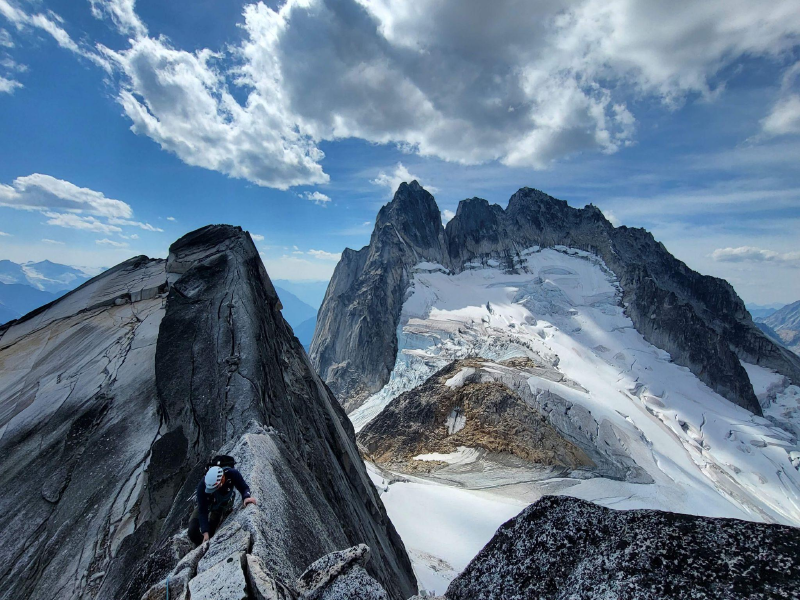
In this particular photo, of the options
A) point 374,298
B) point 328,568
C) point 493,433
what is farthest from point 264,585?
point 374,298

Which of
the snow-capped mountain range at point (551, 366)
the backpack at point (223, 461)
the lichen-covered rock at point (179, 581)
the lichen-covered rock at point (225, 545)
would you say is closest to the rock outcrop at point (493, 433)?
the snow-capped mountain range at point (551, 366)

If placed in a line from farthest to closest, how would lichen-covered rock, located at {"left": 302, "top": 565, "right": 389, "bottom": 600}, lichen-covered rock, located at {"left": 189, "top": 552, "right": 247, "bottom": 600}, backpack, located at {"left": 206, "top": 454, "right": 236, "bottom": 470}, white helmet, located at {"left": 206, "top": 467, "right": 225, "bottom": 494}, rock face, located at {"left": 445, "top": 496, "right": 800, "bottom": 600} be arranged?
backpack, located at {"left": 206, "top": 454, "right": 236, "bottom": 470} → white helmet, located at {"left": 206, "top": 467, "right": 225, "bottom": 494} → lichen-covered rock, located at {"left": 189, "top": 552, "right": 247, "bottom": 600} → lichen-covered rock, located at {"left": 302, "top": 565, "right": 389, "bottom": 600} → rock face, located at {"left": 445, "top": 496, "right": 800, "bottom": 600}

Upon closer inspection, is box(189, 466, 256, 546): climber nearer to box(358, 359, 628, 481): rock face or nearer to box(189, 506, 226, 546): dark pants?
box(189, 506, 226, 546): dark pants

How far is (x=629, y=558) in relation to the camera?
321 centimetres

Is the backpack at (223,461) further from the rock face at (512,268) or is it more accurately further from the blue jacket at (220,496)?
the rock face at (512,268)

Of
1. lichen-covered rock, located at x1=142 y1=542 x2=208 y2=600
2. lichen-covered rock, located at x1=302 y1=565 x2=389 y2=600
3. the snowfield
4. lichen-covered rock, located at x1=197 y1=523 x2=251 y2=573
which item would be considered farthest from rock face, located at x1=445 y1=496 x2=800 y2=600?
the snowfield

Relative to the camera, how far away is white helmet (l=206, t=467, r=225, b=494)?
6320 mm

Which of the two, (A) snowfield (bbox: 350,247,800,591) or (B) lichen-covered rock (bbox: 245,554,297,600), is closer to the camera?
(B) lichen-covered rock (bbox: 245,554,297,600)

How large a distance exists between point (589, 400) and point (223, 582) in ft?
151

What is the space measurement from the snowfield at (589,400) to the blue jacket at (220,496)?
15.5 meters

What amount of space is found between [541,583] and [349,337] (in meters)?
88.0

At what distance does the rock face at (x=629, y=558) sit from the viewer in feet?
8.47

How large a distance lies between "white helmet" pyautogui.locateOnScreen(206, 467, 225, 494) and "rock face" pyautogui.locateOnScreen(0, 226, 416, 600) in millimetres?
688

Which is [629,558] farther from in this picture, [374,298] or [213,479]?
[374,298]
